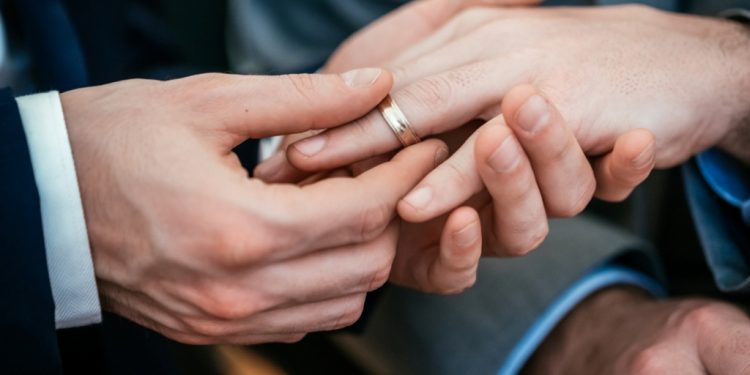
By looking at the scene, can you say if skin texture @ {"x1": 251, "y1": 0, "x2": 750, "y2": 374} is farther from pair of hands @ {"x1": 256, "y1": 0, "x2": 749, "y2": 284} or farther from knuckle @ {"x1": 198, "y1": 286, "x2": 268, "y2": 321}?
knuckle @ {"x1": 198, "y1": 286, "x2": 268, "y2": 321}

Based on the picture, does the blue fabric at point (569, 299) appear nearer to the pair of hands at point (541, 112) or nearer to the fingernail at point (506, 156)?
the pair of hands at point (541, 112)

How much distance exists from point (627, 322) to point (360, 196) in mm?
418

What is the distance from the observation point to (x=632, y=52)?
765 millimetres

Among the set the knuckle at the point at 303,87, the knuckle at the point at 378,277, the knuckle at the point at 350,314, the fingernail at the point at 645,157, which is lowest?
the knuckle at the point at 350,314

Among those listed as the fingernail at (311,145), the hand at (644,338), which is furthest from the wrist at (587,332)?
the fingernail at (311,145)

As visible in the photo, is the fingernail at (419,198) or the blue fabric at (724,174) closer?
the fingernail at (419,198)

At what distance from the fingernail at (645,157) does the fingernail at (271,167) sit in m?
0.34

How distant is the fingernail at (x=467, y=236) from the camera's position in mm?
612

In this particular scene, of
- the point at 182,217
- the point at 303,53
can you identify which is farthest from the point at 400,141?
the point at 303,53

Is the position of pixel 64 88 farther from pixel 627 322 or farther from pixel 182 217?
pixel 627 322

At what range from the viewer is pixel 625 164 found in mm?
661

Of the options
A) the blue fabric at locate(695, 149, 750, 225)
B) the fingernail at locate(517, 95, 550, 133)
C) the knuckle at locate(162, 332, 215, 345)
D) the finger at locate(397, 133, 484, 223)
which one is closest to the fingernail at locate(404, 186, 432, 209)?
the finger at locate(397, 133, 484, 223)

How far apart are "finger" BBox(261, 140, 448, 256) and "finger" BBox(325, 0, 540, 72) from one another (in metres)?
0.35

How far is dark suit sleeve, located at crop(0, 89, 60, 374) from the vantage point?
0.56 metres
